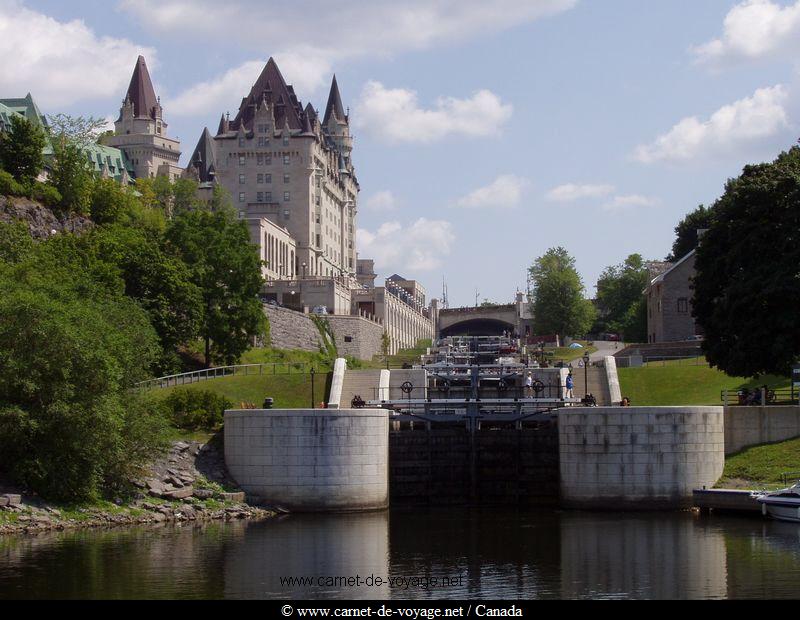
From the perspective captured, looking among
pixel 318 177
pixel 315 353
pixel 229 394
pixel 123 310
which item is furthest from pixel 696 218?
pixel 123 310

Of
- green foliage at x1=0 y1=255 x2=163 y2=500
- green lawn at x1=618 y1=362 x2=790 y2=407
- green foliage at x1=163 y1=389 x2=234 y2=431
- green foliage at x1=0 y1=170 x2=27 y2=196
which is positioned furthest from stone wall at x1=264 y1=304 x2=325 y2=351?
green foliage at x1=0 y1=255 x2=163 y2=500

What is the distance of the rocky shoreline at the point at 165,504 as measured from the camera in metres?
45.9

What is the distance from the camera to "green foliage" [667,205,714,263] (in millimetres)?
130000

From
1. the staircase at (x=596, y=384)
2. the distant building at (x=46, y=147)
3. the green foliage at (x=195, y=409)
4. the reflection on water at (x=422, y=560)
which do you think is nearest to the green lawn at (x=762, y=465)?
the reflection on water at (x=422, y=560)

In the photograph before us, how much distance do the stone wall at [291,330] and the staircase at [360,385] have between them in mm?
30797

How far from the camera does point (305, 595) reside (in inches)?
1288

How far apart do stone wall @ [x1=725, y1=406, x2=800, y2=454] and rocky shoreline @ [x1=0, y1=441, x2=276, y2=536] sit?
2070 cm

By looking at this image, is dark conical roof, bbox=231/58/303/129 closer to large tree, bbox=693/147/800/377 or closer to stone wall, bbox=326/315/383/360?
stone wall, bbox=326/315/383/360

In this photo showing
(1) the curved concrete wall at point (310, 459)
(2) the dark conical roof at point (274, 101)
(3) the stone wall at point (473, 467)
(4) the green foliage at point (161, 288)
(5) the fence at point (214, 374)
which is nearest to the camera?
(1) the curved concrete wall at point (310, 459)

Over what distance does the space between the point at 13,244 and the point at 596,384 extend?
32.8 metres

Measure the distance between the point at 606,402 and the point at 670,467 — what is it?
1274cm

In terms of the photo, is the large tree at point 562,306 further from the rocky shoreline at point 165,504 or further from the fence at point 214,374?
the rocky shoreline at point 165,504

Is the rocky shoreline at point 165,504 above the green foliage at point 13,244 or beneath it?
beneath

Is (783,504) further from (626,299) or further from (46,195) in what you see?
(626,299)
